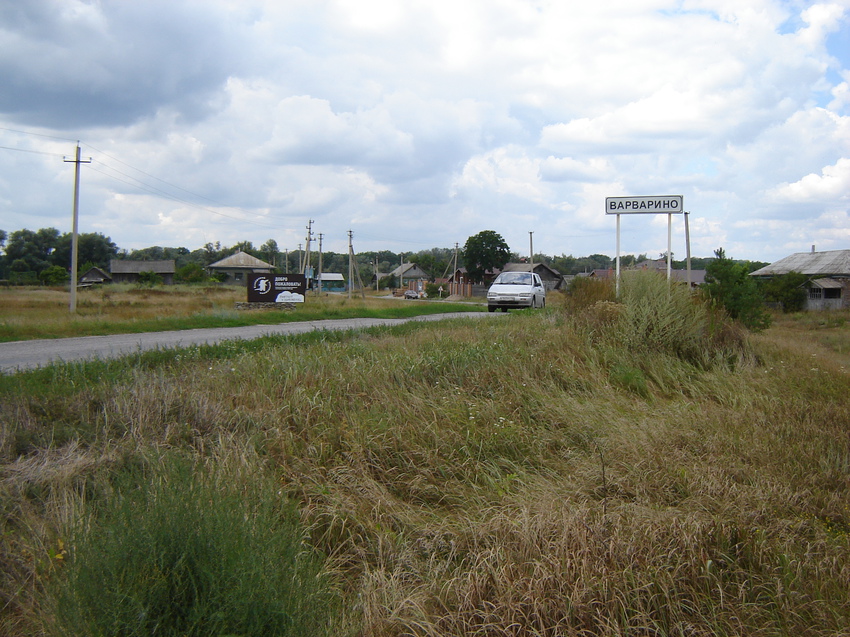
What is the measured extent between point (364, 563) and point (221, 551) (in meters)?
1.22

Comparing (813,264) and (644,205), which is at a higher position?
(813,264)

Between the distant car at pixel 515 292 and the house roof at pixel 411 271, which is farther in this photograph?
the house roof at pixel 411 271

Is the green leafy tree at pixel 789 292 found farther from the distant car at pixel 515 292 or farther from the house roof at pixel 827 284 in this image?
the distant car at pixel 515 292

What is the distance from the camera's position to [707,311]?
38.4 feet

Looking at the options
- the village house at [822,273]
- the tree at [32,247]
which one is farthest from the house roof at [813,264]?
the tree at [32,247]

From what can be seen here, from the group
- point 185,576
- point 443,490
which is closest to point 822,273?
point 443,490

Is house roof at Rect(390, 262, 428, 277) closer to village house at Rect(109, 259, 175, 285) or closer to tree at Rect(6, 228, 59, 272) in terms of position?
village house at Rect(109, 259, 175, 285)

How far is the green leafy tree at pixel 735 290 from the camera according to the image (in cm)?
1975

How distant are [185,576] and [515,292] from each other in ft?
66.9

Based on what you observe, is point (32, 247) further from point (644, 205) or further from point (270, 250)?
point (644, 205)

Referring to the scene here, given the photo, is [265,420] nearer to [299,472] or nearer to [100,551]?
[299,472]

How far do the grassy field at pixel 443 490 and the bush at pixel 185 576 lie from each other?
2 cm

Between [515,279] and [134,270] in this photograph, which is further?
[134,270]

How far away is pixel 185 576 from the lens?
3.36m
